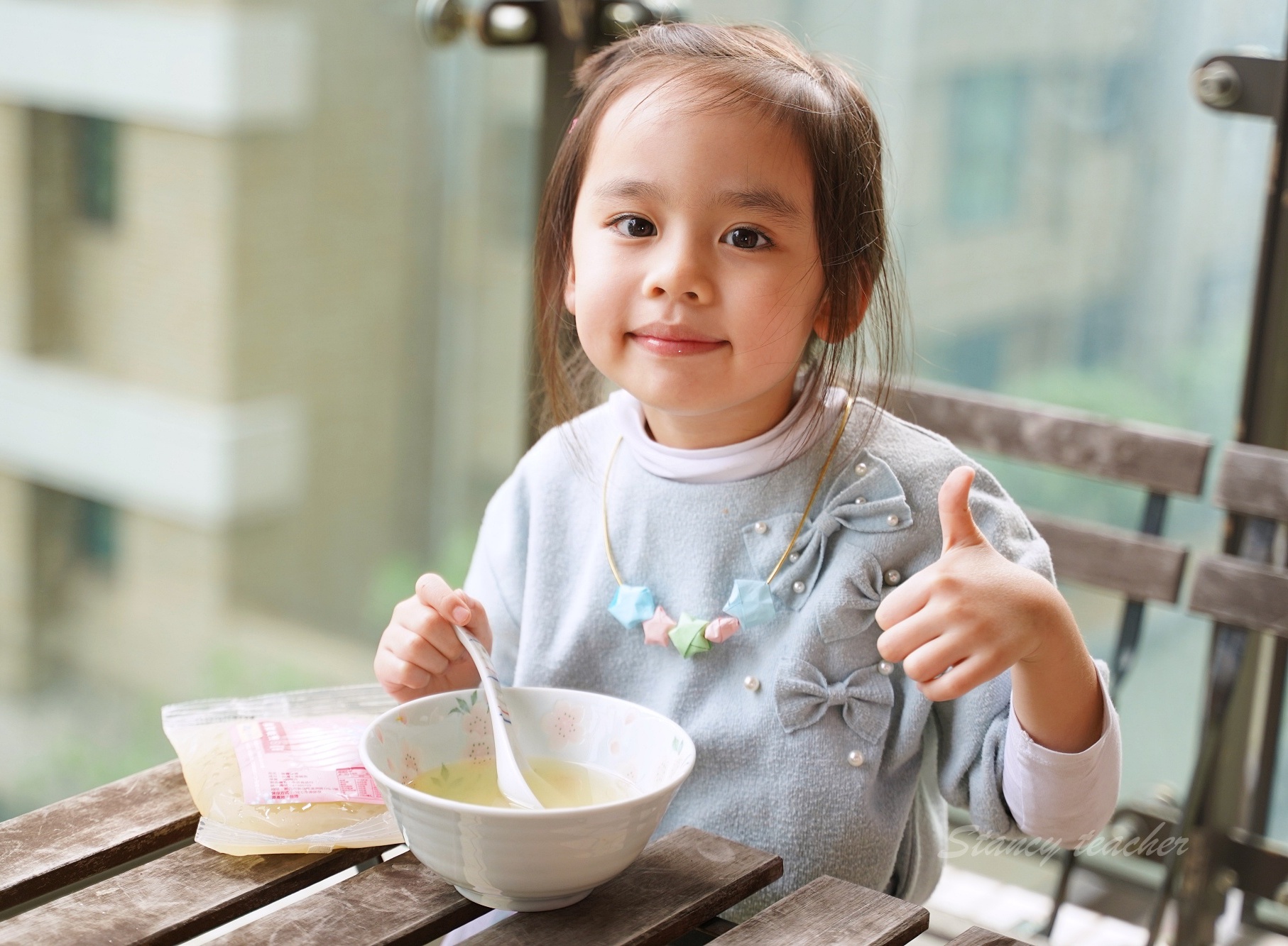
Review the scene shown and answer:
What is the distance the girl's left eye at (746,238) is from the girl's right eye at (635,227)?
0.17 ft

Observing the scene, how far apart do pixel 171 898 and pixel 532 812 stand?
0.72 feet

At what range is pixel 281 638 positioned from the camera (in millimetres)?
2105

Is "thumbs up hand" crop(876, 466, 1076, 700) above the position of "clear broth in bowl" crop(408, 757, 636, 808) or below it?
above

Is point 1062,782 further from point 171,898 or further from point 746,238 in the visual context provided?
point 171,898

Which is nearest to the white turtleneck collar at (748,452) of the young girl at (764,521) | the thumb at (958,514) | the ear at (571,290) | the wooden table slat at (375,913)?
the young girl at (764,521)

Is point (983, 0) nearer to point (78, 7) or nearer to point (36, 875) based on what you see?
point (78, 7)

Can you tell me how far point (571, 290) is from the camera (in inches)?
40.8

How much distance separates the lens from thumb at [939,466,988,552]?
0.77 metres

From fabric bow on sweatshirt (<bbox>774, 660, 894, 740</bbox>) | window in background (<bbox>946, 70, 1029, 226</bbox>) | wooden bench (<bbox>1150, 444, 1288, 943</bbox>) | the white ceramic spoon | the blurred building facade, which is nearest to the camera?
the white ceramic spoon

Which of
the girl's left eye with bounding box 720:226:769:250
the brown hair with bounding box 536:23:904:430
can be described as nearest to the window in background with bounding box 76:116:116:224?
the brown hair with bounding box 536:23:904:430

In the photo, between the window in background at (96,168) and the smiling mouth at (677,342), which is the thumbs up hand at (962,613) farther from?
the window in background at (96,168)

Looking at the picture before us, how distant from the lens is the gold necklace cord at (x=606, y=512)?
1.01 meters

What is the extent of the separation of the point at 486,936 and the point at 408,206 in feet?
5.37

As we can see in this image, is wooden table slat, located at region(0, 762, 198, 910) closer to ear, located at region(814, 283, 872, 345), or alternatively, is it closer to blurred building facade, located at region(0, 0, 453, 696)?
ear, located at region(814, 283, 872, 345)
